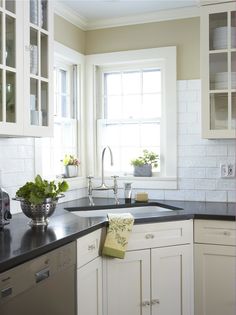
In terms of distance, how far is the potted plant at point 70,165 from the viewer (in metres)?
3.46

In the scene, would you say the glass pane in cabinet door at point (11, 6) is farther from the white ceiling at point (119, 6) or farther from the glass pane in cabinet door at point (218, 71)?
the glass pane in cabinet door at point (218, 71)

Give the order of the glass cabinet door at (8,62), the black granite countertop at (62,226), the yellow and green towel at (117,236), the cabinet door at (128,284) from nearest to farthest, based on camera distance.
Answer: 1. the black granite countertop at (62,226)
2. the glass cabinet door at (8,62)
3. the yellow and green towel at (117,236)
4. the cabinet door at (128,284)

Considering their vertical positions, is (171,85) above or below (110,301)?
above

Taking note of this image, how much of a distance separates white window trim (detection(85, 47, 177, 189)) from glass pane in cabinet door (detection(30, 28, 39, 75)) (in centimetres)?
121

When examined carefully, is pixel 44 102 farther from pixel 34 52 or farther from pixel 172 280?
pixel 172 280

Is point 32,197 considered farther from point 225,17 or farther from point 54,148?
point 225,17

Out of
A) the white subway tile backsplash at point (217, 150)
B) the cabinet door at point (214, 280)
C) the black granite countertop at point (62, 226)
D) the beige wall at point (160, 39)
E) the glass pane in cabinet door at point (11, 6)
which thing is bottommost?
the cabinet door at point (214, 280)

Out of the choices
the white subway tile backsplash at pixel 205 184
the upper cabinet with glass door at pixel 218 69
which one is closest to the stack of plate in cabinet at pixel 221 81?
the upper cabinet with glass door at pixel 218 69

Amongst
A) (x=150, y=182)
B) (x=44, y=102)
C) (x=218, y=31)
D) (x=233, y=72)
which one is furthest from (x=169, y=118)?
(x=44, y=102)

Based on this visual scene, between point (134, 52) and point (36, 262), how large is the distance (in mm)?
2311

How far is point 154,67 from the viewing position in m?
3.57

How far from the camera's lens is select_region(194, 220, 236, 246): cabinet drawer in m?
2.70

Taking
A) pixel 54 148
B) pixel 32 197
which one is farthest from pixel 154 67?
pixel 32 197

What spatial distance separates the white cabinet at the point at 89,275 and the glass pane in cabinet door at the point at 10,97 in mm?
801
